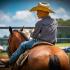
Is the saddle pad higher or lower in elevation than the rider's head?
lower

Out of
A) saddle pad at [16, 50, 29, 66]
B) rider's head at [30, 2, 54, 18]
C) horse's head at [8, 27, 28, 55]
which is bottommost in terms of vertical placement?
saddle pad at [16, 50, 29, 66]

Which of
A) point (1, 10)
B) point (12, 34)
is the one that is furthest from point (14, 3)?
point (12, 34)

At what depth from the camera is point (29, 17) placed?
15.5 m

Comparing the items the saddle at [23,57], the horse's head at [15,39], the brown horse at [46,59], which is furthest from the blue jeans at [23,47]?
the horse's head at [15,39]

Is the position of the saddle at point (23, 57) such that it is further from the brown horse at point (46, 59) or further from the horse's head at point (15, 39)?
the horse's head at point (15, 39)

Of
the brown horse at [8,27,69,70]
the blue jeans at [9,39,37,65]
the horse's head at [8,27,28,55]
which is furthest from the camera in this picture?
the horse's head at [8,27,28,55]

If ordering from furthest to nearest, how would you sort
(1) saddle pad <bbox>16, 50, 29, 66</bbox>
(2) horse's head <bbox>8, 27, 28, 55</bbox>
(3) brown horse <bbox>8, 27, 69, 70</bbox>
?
(2) horse's head <bbox>8, 27, 28, 55</bbox> → (1) saddle pad <bbox>16, 50, 29, 66</bbox> → (3) brown horse <bbox>8, 27, 69, 70</bbox>

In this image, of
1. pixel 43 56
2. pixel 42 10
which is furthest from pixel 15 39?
pixel 43 56

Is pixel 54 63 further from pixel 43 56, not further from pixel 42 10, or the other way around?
pixel 42 10

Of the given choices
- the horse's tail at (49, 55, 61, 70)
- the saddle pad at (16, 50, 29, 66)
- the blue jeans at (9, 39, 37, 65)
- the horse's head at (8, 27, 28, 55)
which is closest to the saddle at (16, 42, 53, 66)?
the saddle pad at (16, 50, 29, 66)

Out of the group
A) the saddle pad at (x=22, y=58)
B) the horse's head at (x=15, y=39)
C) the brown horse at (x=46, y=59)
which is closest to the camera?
the brown horse at (x=46, y=59)

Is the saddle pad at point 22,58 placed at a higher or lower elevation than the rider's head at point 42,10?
lower

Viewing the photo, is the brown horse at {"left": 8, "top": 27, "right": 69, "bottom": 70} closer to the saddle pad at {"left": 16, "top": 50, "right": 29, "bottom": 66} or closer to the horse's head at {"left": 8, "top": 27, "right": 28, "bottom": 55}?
the saddle pad at {"left": 16, "top": 50, "right": 29, "bottom": 66}

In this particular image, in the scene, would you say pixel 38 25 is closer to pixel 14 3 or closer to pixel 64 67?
pixel 64 67
